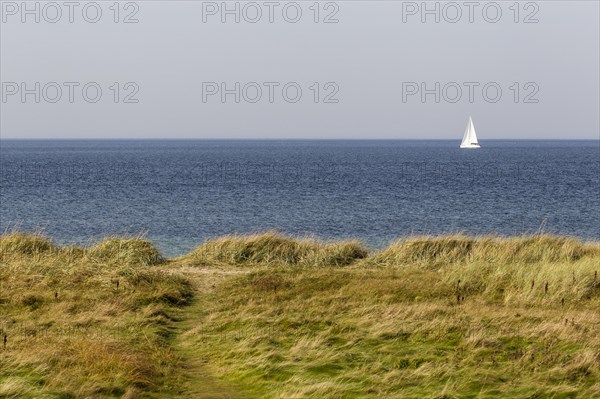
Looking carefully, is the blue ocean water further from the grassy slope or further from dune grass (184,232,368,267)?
the grassy slope

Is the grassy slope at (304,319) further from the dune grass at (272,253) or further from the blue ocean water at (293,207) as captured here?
the blue ocean water at (293,207)

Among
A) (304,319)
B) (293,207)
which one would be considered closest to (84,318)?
(304,319)

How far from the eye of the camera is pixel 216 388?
14.2 m

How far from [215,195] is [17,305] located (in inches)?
2453

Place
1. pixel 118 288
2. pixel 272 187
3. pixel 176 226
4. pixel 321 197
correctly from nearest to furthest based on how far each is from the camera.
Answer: pixel 118 288 < pixel 176 226 < pixel 321 197 < pixel 272 187

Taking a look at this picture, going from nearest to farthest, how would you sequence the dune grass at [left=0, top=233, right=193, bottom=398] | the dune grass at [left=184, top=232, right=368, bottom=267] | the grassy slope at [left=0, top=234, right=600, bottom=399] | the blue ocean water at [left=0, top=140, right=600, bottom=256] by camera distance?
the dune grass at [left=0, top=233, right=193, bottom=398] → the grassy slope at [left=0, top=234, right=600, bottom=399] → the dune grass at [left=184, top=232, right=368, bottom=267] → the blue ocean water at [left=0, top=140, right=600, bottom=256]

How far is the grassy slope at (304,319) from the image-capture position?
14.1m

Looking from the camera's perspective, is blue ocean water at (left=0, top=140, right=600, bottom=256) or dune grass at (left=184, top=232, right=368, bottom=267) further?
blue ocean water at (left=0, top=140, right=600, bottom=256)

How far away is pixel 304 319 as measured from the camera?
739 inches

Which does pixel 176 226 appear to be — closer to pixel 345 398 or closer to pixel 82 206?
pixel 82 206

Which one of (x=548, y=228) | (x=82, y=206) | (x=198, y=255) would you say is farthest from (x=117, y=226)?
(x=548, y=228)

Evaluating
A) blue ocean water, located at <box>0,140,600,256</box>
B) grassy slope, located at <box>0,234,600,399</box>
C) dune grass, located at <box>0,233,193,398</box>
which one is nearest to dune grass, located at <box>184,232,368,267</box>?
grassy slope, located at <box>0,234,600,399</box>

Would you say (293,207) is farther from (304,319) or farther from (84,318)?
(84,318)

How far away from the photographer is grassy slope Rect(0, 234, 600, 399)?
46.3 feet
